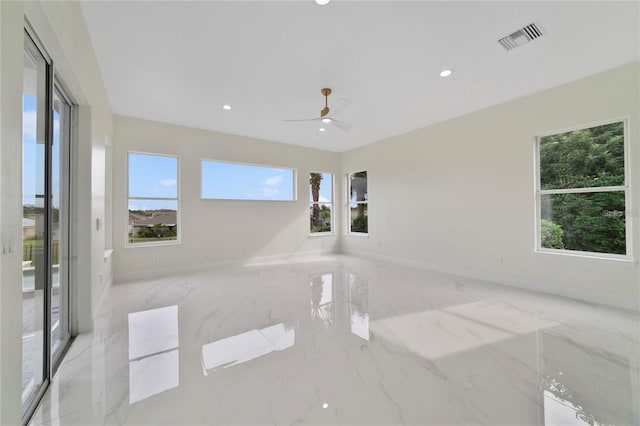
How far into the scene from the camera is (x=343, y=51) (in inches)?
108

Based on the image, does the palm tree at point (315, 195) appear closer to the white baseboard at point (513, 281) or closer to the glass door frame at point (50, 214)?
the white baseboard at point (513, 281)

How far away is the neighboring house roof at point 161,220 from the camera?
4.72 m

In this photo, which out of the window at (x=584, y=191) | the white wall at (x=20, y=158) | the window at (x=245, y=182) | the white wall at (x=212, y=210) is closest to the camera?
the white wall at (x=20, y=158)

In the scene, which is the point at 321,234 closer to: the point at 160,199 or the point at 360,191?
the point at 360,191

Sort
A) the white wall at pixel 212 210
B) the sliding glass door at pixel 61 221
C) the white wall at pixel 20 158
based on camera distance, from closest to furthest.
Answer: the white wall at pixel 20 158
the sliding glass door at pixel 61 221
the white wall at pixel 212 210

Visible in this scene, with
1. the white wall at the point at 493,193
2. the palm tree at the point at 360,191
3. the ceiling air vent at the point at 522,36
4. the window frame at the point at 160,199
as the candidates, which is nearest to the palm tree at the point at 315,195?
the palm tree at the point at 360,191

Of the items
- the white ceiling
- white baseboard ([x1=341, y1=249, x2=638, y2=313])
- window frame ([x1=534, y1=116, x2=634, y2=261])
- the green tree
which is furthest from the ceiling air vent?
white baseboard ([x1=341, y1=249, x2=638, y2=313])

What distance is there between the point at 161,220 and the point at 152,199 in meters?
0.42

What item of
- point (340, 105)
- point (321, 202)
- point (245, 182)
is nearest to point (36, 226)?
point (340, 105)

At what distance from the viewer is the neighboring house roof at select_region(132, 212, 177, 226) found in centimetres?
472

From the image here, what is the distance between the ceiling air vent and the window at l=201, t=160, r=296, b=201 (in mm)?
4786

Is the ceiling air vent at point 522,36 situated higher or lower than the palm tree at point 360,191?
higher

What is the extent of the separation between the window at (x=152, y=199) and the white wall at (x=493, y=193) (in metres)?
4.46

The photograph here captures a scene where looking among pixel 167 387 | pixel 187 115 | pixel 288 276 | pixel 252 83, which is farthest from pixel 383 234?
pixel 167 387
